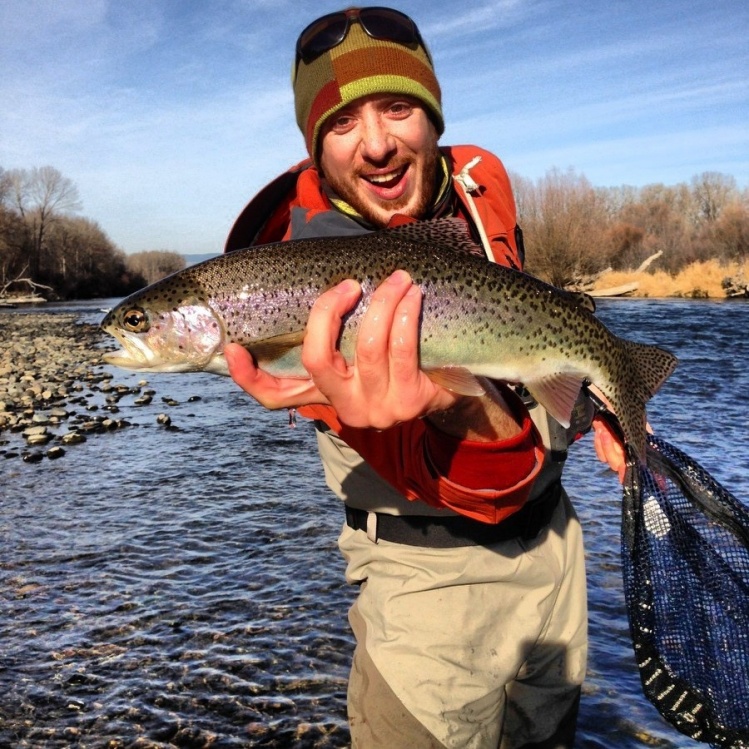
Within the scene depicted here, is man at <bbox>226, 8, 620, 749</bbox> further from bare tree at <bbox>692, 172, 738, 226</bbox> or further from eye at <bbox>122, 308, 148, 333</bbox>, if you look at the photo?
bare tree at <bbox>692, 172, 738, 226</bbox>

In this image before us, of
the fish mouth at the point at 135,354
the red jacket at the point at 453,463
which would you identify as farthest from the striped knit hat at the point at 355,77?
the fish mouth at the point at 135,354

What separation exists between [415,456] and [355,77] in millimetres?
1921

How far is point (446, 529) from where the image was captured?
10.0ft

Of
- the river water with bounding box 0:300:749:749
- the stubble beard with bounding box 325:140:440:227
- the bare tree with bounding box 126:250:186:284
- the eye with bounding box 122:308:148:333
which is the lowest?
the river water with bounding box 0:300:749:749

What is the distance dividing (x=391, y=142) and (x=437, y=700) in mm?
2451

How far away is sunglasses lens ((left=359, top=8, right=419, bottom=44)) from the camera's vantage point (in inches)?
144

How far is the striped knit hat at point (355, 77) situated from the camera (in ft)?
11.3

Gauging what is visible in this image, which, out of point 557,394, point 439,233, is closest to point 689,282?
point 557,394

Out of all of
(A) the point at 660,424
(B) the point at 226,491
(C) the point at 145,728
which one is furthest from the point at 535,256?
(C) the point at 145,728

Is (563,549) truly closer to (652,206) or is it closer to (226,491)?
(226,491)

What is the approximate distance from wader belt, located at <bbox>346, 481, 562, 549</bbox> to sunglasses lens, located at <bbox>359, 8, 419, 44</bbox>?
2.40 meters

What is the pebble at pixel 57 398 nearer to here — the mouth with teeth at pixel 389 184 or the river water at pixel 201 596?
the river water at pixel 201 596

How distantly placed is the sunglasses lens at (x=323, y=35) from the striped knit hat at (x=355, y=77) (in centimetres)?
4

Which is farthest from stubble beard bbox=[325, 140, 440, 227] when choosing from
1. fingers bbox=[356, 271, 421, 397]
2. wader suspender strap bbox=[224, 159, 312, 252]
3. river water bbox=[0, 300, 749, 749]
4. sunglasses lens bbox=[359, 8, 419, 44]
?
river water bbox=[0, 300, 749, 749]
